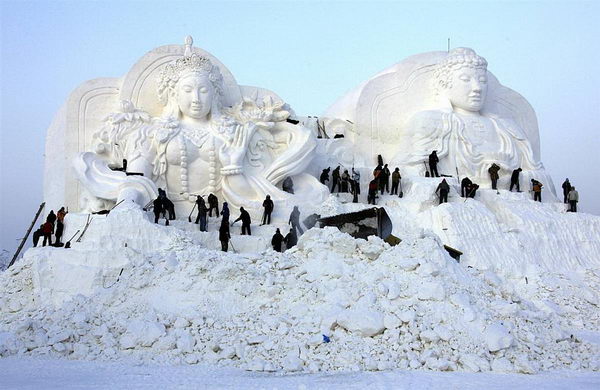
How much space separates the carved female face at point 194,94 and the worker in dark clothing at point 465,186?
523cm

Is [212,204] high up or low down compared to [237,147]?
down

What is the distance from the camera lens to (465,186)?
16.6 m

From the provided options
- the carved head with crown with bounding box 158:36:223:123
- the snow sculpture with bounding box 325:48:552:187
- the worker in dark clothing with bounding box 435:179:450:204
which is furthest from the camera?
the snow sculpture with bounding box 325:48:552:187

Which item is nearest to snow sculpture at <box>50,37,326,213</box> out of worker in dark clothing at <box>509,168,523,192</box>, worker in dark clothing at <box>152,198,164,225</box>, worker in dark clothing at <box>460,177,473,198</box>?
worker in dark clothing at <box>152,198,164,225</box>

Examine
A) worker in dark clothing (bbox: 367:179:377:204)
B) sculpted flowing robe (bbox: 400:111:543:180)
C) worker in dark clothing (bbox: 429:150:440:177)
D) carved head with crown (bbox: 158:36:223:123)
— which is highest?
carved head with crown (bbox: 158:36:223:123)

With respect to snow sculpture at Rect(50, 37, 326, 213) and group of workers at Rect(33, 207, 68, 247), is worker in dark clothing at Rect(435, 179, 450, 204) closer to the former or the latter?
snow sculpture at Rect(50, 37, 326, 213)

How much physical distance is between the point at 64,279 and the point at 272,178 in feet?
16.6

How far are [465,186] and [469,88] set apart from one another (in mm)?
2670

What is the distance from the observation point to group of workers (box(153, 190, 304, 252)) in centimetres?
1422

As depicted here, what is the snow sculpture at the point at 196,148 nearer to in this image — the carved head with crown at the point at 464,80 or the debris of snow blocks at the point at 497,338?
the carved head with crown at the point at 464,80

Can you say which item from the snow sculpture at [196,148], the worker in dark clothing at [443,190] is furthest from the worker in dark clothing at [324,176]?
the worker in dark clothing at [443,190]

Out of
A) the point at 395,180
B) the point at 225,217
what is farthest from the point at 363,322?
the point at 395,180

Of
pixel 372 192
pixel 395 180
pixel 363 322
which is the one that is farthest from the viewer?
pixel 395 180

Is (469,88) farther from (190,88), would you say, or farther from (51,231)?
(51,231)
